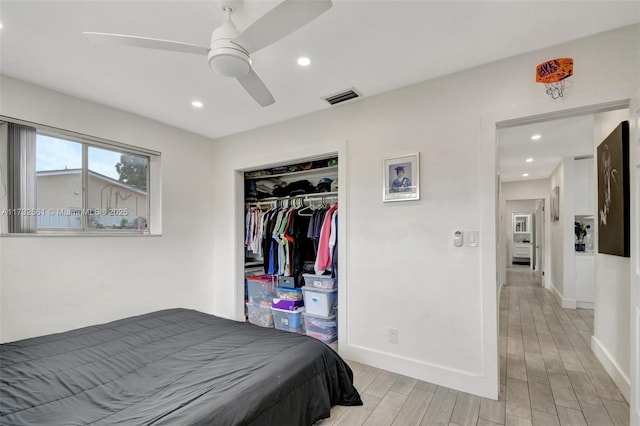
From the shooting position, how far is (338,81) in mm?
2500

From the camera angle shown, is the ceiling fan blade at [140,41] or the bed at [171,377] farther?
the ceiling fan blade at [140,41]

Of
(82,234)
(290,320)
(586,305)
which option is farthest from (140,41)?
(586,305)

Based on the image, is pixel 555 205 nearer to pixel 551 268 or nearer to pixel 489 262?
pixel 551 268

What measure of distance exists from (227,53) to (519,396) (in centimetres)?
303

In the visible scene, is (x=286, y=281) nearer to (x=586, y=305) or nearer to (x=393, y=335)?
(x=393, y=335)

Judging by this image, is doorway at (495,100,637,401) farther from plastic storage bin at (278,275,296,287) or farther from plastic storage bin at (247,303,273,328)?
plastic storage bin at (247,303,273,328)

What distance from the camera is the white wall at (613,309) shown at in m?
2.23

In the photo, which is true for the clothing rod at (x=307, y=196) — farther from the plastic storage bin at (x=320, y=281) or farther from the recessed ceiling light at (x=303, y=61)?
the recessed ceiling light at (x=303, y=61)

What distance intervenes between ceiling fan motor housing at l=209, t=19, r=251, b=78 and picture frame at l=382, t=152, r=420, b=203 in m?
1.56

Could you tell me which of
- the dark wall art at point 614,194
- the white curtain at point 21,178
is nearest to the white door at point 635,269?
the dark wall art at point 614,194

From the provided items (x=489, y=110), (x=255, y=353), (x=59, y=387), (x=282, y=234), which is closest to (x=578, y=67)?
(x=489, y=110)

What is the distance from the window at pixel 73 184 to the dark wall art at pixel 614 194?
175 inches

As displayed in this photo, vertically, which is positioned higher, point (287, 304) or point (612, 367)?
point (287, 304)

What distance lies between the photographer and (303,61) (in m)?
2.20
